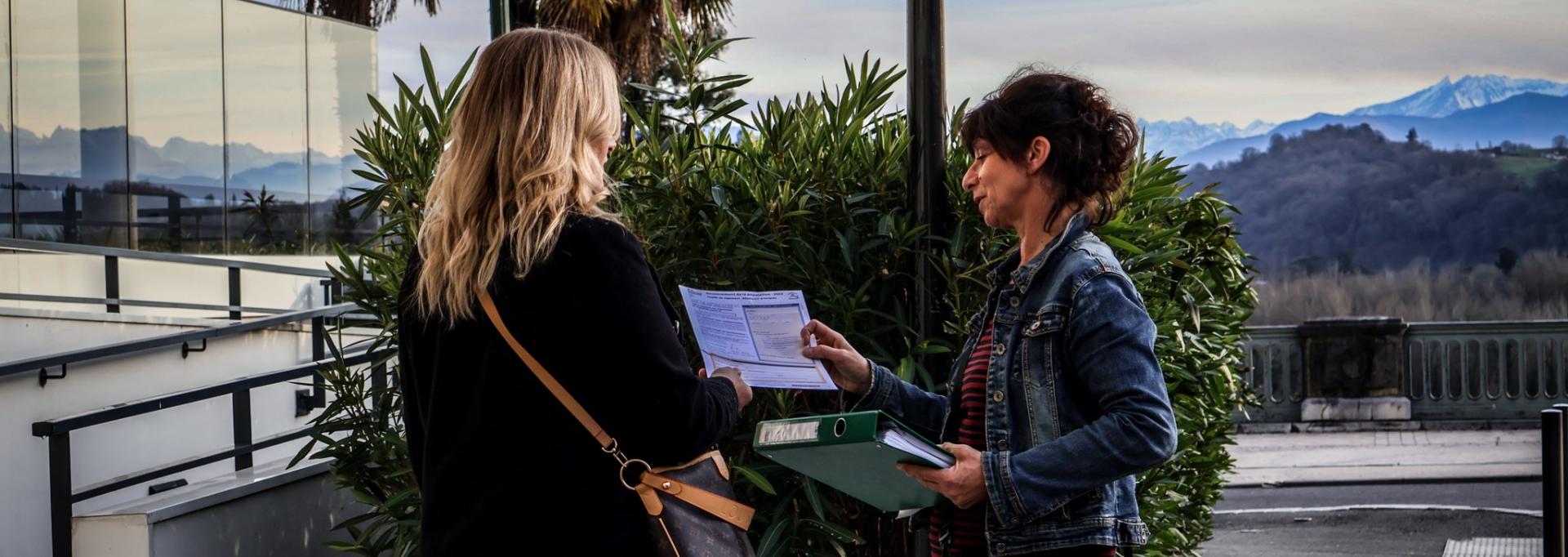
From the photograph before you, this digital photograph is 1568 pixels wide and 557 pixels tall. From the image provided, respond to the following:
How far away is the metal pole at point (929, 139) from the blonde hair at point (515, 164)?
1.30m

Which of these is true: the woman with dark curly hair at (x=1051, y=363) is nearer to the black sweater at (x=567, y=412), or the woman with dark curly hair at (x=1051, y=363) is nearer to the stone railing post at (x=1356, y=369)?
the black sweater at (x=567, y=412)

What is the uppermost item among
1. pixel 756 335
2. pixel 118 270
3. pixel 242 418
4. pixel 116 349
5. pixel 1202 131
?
pixel 1202 131

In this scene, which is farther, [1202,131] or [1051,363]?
[1202,131]

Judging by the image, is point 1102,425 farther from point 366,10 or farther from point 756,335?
point 366,10

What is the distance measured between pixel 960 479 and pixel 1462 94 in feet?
82.9

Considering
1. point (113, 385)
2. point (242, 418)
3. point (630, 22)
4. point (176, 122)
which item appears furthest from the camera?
point (630, 22)

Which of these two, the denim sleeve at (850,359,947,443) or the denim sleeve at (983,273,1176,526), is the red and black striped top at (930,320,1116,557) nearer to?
the denim sleeve at (983,273,1176,526)

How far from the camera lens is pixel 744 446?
329 cm

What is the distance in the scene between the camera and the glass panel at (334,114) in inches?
520

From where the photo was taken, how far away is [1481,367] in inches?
648

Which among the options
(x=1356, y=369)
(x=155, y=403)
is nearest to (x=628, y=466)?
(x=155, y=403)

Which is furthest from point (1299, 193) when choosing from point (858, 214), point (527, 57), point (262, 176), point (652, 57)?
point (527, 57)

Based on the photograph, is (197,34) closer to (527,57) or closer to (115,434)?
(115,434)

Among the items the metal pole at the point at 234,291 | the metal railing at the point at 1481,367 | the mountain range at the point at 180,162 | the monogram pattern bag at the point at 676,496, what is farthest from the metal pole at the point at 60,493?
the metal railing at the point at 1481,367
